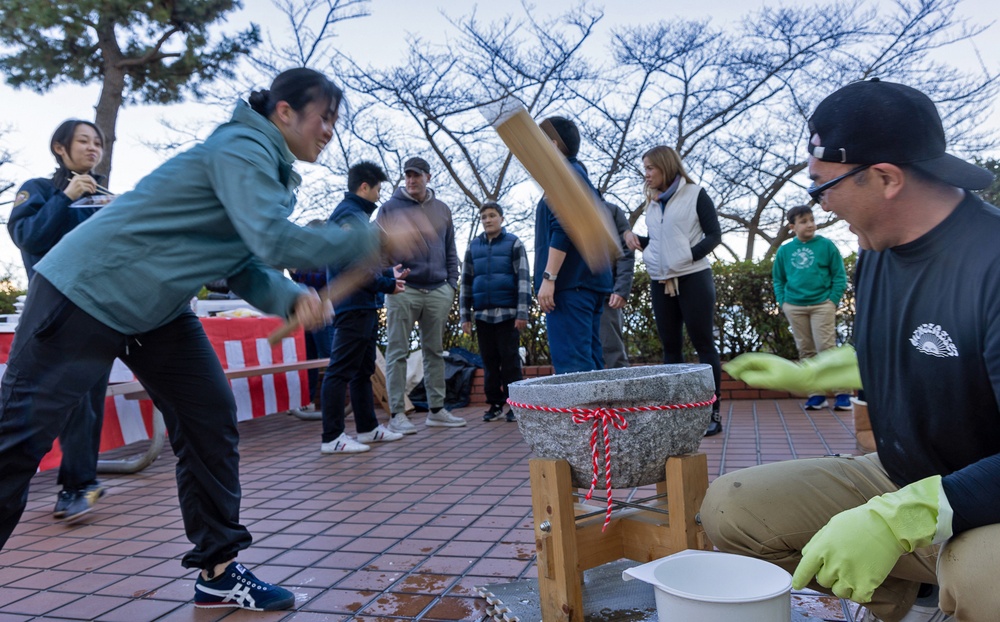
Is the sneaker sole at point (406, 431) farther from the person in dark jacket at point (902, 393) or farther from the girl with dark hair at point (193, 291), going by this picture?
the person in dark jacket at point (902, 393)

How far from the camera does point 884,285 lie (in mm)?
1818

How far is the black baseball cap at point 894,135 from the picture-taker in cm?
159

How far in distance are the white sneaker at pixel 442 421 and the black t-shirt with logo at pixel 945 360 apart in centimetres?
499

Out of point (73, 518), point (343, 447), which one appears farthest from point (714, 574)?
point (343, 447)

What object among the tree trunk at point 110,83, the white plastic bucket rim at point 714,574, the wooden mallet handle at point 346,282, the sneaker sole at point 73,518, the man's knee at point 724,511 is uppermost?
the tree trunk at point 110,83

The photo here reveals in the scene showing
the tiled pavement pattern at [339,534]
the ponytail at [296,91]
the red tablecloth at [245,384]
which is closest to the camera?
the ponytail at [296,91]

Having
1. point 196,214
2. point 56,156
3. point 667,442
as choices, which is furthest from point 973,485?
point 56,156

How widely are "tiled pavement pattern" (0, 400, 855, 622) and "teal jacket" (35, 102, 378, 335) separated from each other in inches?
43.4

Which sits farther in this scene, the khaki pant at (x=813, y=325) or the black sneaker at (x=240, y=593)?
the khaki pant at (x=813, y=325)

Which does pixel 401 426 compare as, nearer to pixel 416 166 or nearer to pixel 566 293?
pixel 416 166

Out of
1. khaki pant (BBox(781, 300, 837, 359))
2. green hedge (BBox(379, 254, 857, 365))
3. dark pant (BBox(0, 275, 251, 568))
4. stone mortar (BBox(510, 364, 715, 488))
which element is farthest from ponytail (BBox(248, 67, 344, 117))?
green hedge (BBox(379, 254, 857, 365))

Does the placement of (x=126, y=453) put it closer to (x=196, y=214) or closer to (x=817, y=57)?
(x=196, y=214)

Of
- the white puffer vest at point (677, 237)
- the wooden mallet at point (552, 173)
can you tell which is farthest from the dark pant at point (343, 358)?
the wooden mallet at point (552, 173)

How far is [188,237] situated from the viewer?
2.30 m
